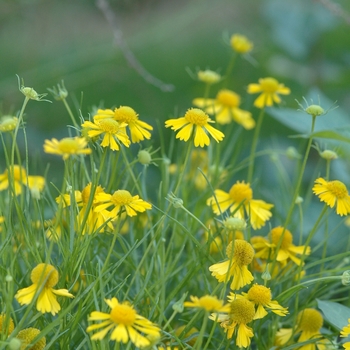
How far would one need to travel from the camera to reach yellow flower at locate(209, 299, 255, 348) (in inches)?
18.9

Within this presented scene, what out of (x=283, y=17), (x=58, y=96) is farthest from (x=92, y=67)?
(x=58, y=96)

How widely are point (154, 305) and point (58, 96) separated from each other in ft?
0.81

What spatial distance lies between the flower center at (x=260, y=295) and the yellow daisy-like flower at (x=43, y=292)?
0.48 ft

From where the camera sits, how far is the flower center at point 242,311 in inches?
18.9

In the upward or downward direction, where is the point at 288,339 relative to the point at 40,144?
upward

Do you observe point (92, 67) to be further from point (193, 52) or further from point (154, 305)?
point (154, 305)

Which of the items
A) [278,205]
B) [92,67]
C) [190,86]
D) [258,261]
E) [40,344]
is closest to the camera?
[40,344]

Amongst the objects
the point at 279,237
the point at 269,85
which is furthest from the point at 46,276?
the point at 269,85

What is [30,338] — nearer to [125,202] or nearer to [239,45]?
[125,202]

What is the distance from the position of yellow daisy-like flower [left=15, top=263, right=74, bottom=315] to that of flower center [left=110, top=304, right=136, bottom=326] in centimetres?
4

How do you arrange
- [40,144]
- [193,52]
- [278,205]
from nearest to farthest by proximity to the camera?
[278,205]
[40,144]
[193,52]

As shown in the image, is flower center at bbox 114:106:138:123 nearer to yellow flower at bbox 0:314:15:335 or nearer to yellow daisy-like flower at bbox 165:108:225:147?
yellow daisy-like flower at bbox 165:108:225:147

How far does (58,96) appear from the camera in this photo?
635 millimetres

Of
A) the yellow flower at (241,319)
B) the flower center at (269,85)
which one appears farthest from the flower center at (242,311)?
the flower center at (269,85)
